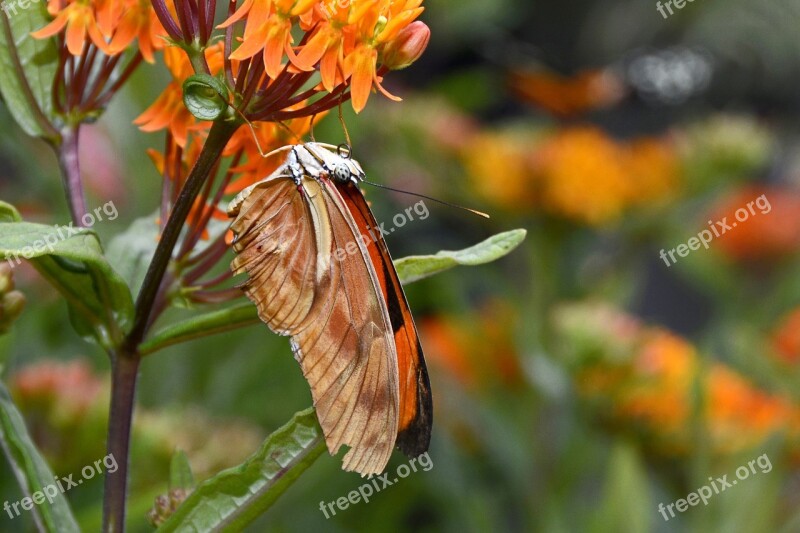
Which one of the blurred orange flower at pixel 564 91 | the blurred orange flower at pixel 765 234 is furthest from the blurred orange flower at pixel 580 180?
the blurred orange flower at pixel 765 234

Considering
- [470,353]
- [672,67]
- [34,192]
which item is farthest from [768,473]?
[672,67]

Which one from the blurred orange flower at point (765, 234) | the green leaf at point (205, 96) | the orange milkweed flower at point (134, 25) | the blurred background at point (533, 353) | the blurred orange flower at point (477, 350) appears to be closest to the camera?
the green leaf at point (205, 96)

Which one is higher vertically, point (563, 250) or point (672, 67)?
point (563, 250)

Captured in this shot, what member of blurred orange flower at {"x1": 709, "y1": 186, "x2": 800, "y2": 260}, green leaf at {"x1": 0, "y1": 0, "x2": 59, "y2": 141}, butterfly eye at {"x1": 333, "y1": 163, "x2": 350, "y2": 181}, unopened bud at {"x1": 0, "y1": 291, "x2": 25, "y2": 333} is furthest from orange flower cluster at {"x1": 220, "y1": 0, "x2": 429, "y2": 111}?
blurred orange flower at {"x1": 709, "y1": 186, "x2": 800, "y2": 260}

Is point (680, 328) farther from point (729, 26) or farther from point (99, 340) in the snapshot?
point (99, 340)

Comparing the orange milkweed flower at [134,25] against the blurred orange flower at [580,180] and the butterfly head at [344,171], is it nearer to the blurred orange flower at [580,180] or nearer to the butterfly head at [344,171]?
the butterfly head at [344,171]

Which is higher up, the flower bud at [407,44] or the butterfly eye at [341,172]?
the flower bud at [407,44]

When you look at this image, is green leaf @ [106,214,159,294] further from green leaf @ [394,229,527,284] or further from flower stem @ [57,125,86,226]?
green leaf @ [394,229,527,284]
